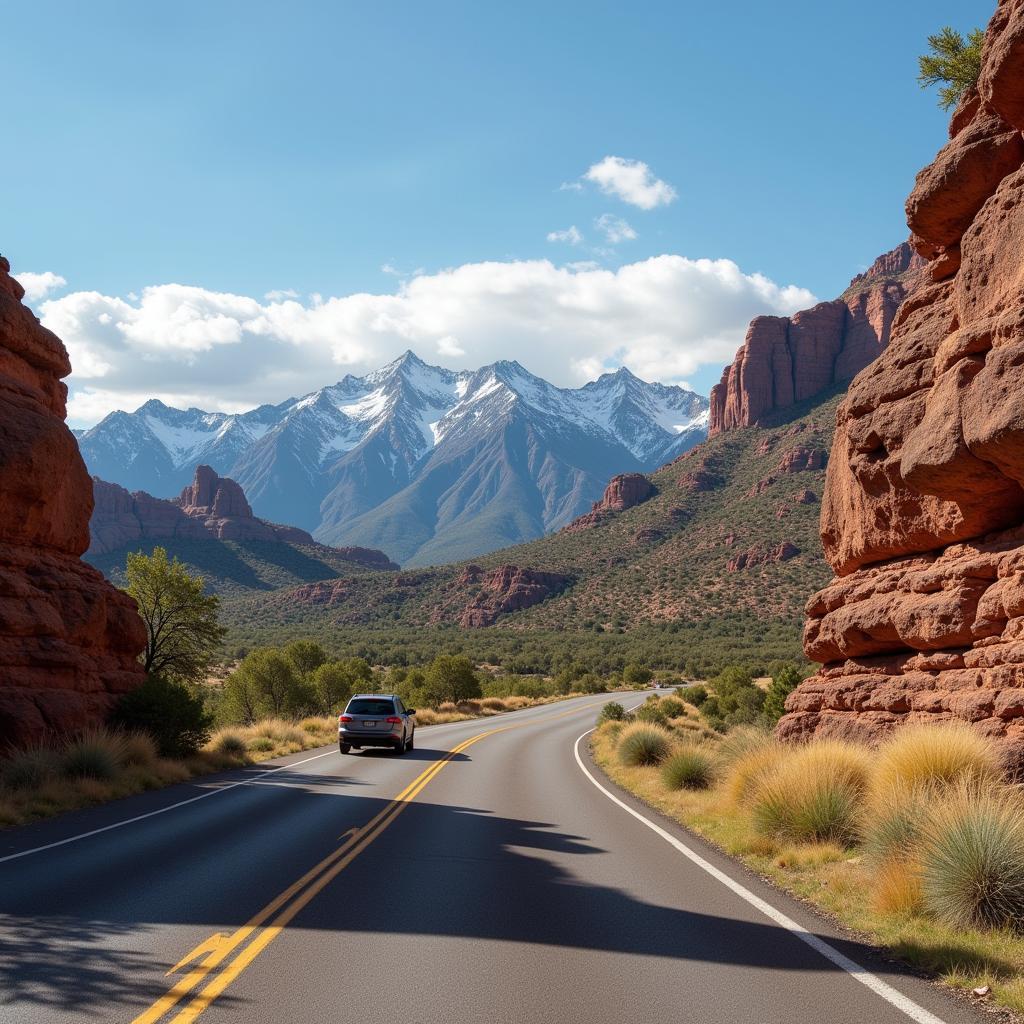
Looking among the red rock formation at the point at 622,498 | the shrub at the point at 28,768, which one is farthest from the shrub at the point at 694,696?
the red rock formation at the point at 622,498

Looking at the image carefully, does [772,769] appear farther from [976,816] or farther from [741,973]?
[741,973]

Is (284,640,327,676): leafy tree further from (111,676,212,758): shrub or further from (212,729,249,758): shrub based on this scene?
(111,676,212,758): shrub

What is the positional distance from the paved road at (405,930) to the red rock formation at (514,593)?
85.9 m

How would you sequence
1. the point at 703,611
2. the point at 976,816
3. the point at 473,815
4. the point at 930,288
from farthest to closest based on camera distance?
the point at 703,611
the point at 930,288
the point at 473,815
the point at 976,816

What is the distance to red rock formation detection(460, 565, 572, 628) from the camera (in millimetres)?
98938

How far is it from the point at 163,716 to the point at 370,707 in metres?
6.43

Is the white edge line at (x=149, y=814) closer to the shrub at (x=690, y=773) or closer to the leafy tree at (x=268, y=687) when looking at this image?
the shrub at (x=690, y=773)

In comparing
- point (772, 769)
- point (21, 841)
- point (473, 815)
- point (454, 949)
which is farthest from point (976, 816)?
point (21, 841)

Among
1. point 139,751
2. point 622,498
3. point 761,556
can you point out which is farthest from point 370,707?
point 622,498

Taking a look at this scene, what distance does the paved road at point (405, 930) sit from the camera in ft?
17.1

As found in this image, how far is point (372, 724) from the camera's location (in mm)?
24531

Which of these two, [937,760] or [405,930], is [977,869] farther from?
[405,930]

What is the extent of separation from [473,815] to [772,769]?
4662 millimetres

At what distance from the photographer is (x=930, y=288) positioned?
15.0 metres
